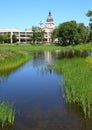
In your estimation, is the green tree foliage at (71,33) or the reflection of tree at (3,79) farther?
the green tree foliage at (71,33)

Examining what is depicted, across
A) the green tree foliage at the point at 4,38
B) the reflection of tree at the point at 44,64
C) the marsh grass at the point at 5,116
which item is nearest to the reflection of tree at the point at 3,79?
the reflection of tree at the point at 44,64

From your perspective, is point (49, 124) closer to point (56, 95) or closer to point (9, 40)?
point (56, 95)

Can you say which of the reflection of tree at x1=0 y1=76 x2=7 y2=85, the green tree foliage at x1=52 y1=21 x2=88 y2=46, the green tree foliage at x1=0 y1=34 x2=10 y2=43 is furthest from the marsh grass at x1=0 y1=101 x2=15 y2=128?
the green tree foliage at x1=0 y1=34 x2=10 y2=43

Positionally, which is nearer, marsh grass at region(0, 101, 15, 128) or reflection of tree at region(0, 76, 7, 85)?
marsh grass at region(0, 101, 15, 128)

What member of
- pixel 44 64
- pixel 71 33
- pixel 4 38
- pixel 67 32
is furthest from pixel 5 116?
pixel 4 38

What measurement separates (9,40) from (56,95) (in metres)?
171

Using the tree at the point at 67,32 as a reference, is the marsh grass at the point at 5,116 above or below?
below

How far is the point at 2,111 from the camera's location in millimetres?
13336

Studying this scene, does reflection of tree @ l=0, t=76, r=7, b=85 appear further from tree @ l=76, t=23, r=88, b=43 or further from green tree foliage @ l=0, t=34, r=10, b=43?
green tree foliage @ l=0, t=34, r=10, b=43

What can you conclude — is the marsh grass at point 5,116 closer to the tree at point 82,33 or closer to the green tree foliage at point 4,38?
the tree at point 82,33

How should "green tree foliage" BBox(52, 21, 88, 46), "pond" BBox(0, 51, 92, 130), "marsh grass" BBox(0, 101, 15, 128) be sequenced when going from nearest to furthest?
"marsh grass" BBox(0, 101, 15, 128) → "pond" BBox(0, 51, 92, 130) → "green tree foliage" BBox(52, 21, 88, 46)

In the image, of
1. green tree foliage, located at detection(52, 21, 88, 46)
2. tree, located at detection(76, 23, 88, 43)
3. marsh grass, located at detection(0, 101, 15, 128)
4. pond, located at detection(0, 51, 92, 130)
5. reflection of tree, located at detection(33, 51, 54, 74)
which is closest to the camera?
marsh grass, located at detection(0, 101, 15, 128)

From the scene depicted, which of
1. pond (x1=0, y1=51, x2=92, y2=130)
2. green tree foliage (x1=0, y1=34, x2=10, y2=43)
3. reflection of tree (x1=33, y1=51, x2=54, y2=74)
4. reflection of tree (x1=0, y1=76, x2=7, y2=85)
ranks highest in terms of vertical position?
green tree foliage (x1=0, y1=34, x2=10, y2=43)

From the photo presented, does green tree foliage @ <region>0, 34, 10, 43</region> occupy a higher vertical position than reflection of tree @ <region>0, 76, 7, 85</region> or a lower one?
higher
